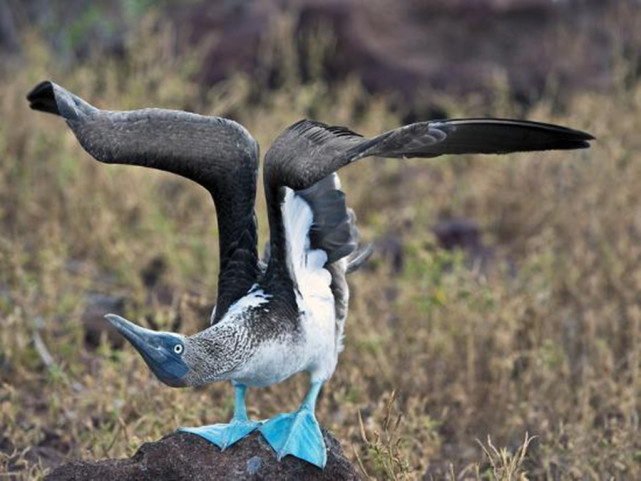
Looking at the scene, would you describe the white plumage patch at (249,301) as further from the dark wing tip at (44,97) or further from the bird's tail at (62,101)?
the dark wing tip at (44,97)

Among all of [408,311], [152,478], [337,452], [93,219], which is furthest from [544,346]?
[93,219]

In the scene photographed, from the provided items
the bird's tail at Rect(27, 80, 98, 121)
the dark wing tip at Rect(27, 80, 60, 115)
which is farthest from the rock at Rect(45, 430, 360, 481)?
the dark wing tip at Rect(27, 80, 60, 115)

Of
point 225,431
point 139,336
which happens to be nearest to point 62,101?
point 139,336

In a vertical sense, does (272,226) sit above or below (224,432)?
above

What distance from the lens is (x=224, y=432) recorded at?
3.88 m

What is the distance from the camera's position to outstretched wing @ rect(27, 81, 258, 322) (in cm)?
412

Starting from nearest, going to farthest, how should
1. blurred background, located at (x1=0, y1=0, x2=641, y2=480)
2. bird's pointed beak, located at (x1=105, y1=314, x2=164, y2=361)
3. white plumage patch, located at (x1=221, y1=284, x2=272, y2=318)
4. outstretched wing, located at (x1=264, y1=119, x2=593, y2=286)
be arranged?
1. bird's pointed beak, located at (x1=105, y1=314, x2=164, y2=361)
2. outstretched wing, located at (x1=264, y1=119, x2=593, y2=286)
3. white plumage patch, located at (x1=221, y1=284, x2=272, y2=318)
4. blurred background, located at (x1=0, y1=0, x2=641, y2=480)

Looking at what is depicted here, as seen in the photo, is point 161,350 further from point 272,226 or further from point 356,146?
point 356,146

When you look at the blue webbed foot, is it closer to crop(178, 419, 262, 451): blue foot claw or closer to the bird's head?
crop(178, 419, 262, 451): blue foot claw

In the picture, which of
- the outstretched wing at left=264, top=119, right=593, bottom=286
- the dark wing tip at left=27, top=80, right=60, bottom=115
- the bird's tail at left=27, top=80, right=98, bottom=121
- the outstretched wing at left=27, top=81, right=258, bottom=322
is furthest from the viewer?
the dark wing tip at left=27, top=80, right=60, bottom=115

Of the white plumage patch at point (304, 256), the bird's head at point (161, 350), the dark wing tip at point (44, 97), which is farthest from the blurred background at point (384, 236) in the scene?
the dark wing tip at point (44, 97)

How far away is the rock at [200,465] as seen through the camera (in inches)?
148

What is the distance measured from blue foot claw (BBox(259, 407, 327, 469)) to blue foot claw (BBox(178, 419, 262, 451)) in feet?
0.16

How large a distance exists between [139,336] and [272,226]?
0.73 meters
